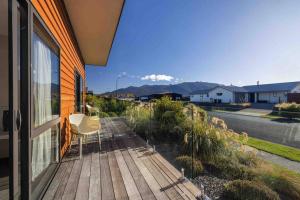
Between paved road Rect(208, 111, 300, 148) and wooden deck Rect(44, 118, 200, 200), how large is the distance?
1206 mm

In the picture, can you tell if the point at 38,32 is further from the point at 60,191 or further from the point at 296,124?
the point at 296,124

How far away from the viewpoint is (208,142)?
3279 millimetres

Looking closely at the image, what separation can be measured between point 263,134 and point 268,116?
36 centimetres

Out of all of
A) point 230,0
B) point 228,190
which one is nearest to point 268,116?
point 228,190

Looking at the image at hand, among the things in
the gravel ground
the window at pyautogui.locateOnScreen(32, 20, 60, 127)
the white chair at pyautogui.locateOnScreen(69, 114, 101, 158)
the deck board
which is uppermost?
the window at pyautogui.locateOnScreen(32, 20, 60, 127)

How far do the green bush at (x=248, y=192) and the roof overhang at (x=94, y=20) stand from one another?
3.21m

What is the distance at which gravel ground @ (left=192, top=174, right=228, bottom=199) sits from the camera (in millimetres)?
2311

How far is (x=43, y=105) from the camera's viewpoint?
2.25 meters

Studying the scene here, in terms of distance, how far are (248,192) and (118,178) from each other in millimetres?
1679

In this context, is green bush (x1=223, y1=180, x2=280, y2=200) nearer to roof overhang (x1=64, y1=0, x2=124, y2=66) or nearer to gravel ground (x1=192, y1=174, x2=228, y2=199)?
gravel ground (x1=192, y1=174, x2=228, y2=199)

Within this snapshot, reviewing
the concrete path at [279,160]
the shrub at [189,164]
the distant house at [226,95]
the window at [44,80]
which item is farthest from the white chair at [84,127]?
the distant house at [226,95]

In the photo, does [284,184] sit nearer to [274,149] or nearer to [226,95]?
[274,149]

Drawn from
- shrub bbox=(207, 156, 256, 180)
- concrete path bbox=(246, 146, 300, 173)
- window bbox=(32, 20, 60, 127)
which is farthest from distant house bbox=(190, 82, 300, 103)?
window bbox=(32, 20, 60, 127)

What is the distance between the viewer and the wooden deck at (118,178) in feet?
7.10
